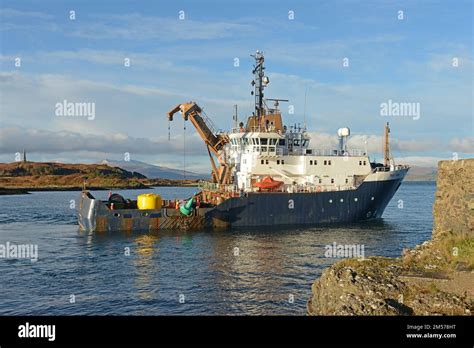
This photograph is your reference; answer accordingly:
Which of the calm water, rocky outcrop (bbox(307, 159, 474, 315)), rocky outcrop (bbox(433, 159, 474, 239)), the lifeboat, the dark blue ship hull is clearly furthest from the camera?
the lifeboat

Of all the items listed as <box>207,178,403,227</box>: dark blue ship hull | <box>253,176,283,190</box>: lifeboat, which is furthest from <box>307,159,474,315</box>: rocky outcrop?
<box>253,176,283,190</box>: lifeboat

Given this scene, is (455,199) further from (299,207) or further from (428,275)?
(299,207)

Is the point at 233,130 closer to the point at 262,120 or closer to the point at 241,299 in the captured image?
the point at 262,120

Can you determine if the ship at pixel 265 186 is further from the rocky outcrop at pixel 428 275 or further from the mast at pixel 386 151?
the rocky outcrop at pixel 428 275

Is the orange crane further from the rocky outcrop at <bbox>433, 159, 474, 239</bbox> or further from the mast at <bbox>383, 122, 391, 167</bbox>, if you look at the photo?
the rocky outcrop at <bbox>433, 159, 474, 239</bbox>

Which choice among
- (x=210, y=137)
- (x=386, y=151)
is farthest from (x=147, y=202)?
(x=386, y=151)

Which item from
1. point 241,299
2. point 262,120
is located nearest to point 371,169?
point 262,120

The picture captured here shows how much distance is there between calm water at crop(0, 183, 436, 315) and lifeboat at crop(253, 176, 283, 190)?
12.3ft

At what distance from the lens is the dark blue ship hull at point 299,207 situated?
3600 centimetres

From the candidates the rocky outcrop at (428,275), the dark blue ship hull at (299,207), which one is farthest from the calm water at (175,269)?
the rocky outcrop at (428,275)

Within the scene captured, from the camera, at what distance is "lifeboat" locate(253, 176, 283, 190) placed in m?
36.8

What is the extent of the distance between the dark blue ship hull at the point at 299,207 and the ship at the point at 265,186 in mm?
77
